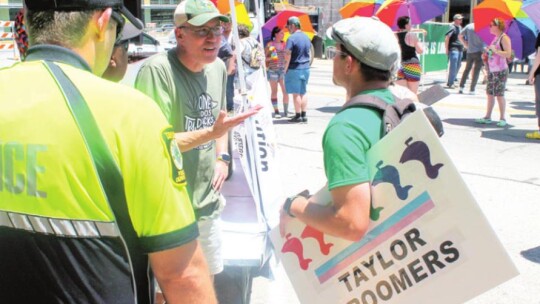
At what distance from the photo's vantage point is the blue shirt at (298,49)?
10102mm

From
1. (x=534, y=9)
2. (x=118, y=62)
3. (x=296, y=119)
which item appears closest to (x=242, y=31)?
(x=296, y=119)

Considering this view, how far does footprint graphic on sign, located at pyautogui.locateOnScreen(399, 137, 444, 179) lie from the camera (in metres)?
1.78

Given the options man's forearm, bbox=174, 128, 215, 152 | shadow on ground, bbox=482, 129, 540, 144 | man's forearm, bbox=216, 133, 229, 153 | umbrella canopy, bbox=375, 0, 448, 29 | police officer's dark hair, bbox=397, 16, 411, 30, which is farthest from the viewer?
umbrella canopy, bbox=375, 0, 448, 29

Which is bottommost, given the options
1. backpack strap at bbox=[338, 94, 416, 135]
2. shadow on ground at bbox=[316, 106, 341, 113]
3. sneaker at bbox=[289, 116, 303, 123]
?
shadow on ground at bbox=[316, 106, 341, 113]

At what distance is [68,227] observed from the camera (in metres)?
1.24

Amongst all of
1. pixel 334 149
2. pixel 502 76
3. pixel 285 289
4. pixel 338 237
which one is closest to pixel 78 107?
pixel 334 149

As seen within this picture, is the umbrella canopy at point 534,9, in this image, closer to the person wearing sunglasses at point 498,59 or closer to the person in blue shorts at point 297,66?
the person wearing sunglasses at point 498,59

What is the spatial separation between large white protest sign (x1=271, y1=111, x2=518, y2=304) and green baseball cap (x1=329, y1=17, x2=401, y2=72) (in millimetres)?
337

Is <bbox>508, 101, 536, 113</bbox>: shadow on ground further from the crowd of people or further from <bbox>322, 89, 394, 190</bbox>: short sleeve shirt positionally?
the crowd of people

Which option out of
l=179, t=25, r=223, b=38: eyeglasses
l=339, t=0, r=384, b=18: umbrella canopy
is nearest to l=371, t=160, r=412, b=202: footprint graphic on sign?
l=179, t=25, r=223, b=38: eyeglasses

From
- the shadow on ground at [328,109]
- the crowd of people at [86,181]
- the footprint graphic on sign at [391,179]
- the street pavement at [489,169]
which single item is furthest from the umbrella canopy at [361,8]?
the crowd of people at [86,181]

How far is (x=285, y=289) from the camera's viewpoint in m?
4.04

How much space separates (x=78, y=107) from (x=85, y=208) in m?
0.22

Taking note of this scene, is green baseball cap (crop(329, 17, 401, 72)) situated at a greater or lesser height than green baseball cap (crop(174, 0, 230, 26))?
lesser
